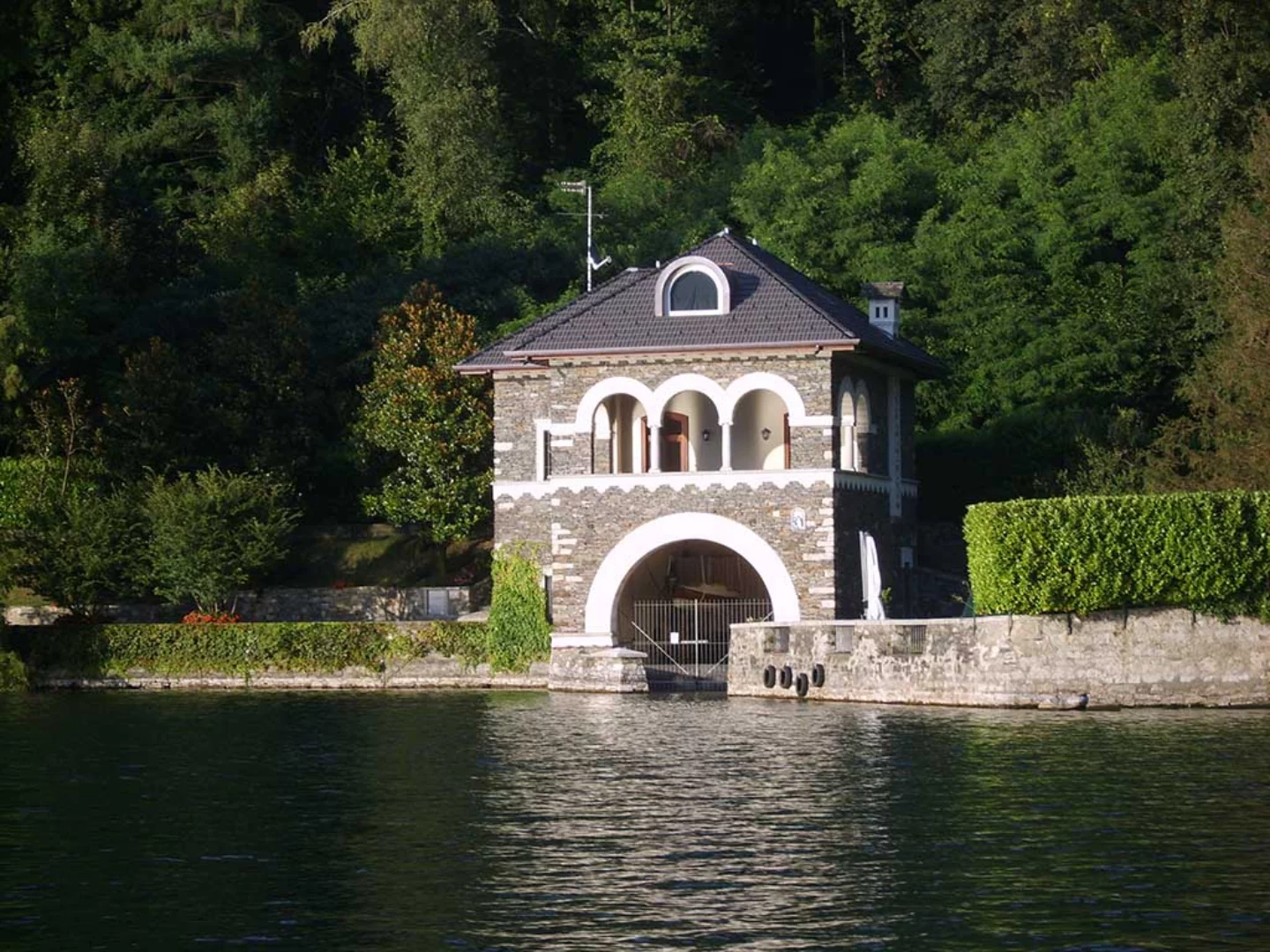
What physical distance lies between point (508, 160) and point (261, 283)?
1255cm

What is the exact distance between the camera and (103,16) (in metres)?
81.4

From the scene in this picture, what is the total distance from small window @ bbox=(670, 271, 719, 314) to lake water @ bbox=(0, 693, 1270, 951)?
41.8 feet

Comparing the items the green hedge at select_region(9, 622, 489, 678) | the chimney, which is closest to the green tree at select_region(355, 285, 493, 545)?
the green hedge at select_region(9, 622, 489, 678)

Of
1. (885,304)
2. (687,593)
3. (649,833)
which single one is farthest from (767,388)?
(649,833)

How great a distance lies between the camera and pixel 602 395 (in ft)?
170

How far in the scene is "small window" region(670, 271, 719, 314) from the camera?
51625 mm

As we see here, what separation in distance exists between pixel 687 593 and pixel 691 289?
7990 mm

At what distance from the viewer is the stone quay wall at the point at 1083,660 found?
41.4 metres

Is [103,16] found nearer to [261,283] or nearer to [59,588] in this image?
[261,283]

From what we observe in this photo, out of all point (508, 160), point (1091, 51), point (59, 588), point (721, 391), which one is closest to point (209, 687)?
point (59, 588)

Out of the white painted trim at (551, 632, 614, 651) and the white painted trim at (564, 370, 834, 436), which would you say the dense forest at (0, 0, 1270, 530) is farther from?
the white painted trim at (551, 632, 614, 651)

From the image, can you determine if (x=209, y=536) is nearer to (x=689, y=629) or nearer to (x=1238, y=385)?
(x=689, y=629)

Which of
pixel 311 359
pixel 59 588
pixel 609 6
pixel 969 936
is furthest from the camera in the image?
pixel 609 6

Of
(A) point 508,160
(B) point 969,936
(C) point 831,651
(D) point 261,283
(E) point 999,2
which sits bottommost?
(B) point 969,936
